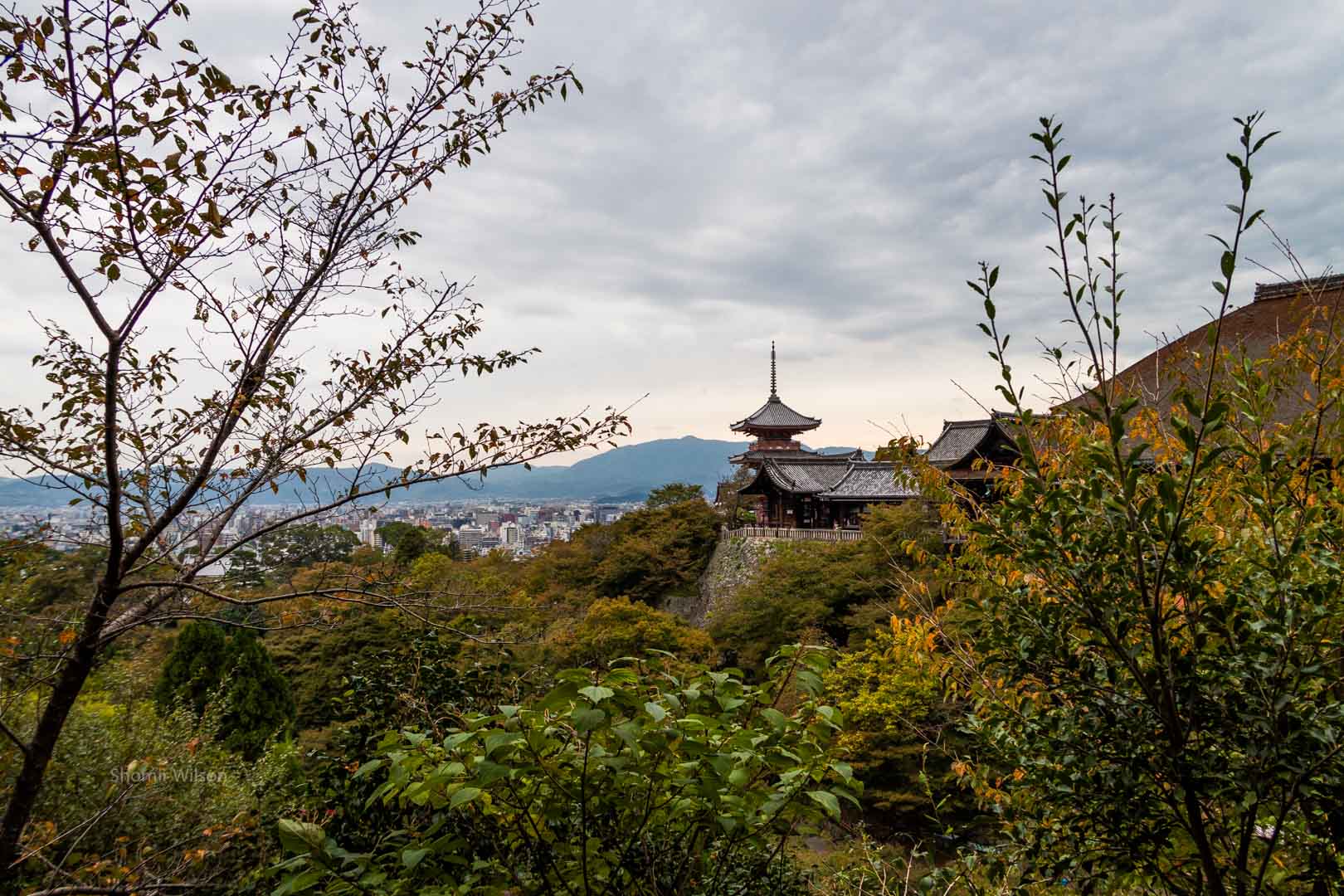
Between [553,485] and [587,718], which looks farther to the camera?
[553,485]

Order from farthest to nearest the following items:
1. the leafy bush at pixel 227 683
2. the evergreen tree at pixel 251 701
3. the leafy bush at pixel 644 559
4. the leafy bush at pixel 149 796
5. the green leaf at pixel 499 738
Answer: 1. the leafy bush at pixel 644 559
2. the evergreen tree at pixel 251 701
3. the leafy bush at pixel 227 683
4. the leafy bush at pixel 149 796
5. the green leaf at pixel 499 738

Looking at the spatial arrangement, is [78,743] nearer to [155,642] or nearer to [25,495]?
[25,495]

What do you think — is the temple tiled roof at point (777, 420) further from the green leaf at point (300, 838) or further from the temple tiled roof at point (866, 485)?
the green leaf at point (300, 838)

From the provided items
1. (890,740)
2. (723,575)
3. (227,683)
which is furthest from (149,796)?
(723,575)

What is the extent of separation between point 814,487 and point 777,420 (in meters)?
6.58

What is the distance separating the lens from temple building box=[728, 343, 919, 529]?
19.0 metres

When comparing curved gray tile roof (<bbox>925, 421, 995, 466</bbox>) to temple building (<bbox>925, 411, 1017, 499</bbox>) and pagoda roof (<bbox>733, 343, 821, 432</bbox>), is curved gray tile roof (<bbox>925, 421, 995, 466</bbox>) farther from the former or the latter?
pagoda roof (<bbox>733, 343, 821, 432</bbox>)

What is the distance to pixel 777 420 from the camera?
2678 centimetres

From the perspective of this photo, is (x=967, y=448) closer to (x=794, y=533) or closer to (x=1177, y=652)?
(x=794, y=533)

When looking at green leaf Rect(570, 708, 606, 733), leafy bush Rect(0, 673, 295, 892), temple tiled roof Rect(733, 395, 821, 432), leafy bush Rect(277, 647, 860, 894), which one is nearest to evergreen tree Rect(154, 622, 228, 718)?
leafy bush Rect(0, 673, 295, 892)

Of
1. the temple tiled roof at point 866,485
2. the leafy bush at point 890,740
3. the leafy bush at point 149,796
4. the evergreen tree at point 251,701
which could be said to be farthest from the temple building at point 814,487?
the leafy bush at point 149,796

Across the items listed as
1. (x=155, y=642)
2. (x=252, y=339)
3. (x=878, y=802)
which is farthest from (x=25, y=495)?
(x=155, y=642)

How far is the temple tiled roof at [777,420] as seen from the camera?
26.3m

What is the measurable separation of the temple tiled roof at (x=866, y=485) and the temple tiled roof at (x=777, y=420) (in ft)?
19.6
